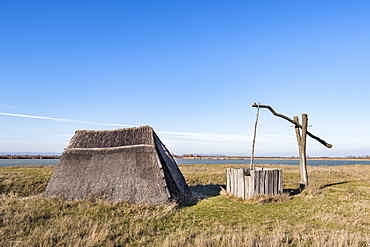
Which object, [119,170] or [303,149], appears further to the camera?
[303,149]

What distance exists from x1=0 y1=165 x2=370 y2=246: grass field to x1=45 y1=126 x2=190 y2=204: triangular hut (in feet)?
2.82

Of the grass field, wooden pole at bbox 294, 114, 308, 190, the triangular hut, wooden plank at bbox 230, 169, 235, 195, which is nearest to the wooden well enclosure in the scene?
wooden plank at bbox 230, 169, 235, 195

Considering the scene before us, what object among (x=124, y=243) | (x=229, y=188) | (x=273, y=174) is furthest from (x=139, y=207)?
(x=273, y=174)

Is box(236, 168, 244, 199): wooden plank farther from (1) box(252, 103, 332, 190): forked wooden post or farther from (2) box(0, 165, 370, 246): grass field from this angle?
(1) box(252, 103, 332, 190): forked wooden post

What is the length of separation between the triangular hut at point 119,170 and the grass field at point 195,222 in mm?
859

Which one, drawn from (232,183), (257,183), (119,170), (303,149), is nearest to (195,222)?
(257,183)

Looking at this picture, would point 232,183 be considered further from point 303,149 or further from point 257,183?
point 303,149

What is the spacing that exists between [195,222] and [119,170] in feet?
19.0

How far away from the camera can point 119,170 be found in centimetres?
1320

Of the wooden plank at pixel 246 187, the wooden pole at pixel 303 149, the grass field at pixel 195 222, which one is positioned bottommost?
the grass field at pixel 195 222

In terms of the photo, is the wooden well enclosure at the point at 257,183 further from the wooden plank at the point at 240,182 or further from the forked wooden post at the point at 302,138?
the forked wooden post at the point at 302,138

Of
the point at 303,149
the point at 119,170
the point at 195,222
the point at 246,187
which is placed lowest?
the point at 195,222

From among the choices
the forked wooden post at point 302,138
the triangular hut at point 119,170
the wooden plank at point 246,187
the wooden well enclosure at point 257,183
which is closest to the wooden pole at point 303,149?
the forked wooden post at point 302,138

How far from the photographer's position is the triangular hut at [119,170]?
12.2 m
